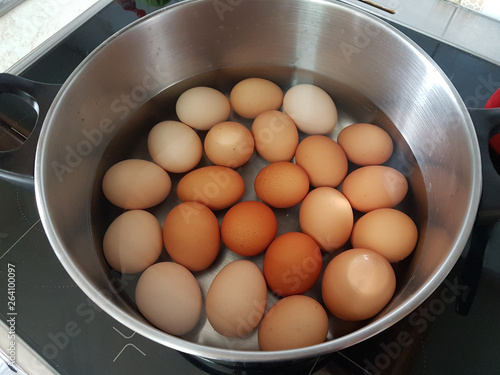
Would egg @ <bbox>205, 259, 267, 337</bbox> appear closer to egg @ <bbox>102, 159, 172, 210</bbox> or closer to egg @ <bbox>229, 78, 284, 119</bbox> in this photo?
egg @ <bbox>102, 159, 172, 210</bbox>

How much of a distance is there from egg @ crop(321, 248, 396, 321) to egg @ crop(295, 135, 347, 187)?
211 mm

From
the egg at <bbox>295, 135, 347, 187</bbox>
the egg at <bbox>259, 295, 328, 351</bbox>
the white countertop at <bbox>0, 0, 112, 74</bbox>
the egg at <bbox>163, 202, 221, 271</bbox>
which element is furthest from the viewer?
the white countertop at <bbox>0, 0, 112, 74</bbox>

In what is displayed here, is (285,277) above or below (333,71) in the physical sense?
below

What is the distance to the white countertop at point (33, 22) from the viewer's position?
116 centimetres

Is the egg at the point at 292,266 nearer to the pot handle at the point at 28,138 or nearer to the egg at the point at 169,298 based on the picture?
the egg at the point at 169,298

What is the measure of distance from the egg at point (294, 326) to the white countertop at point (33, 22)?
932mm

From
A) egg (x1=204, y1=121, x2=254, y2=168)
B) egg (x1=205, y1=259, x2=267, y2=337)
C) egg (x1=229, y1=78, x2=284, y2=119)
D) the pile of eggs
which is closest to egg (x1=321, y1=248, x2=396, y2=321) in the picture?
the pile of eggs

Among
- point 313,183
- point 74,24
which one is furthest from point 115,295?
point 74,24

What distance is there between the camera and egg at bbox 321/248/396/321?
0.71m

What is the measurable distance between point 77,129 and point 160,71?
29cm

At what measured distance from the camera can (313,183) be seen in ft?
3.05

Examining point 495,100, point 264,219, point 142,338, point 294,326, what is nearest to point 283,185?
point 264,219

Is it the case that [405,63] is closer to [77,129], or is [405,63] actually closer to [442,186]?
[442,186]

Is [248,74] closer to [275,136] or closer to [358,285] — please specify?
[275,136]
